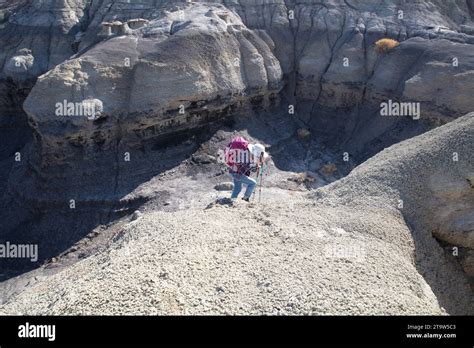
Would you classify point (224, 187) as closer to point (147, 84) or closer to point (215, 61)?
point (147, 84)

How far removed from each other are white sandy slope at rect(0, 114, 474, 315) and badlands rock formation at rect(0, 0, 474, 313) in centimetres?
12

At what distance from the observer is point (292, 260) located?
8.09m

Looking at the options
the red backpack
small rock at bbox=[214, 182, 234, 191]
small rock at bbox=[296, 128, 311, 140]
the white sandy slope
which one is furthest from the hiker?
small rock at bbox=[296, 128, 311, 140]

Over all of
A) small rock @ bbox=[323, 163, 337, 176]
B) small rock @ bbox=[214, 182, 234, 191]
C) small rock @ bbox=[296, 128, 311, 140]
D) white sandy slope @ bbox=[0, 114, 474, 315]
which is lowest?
small rock @ bbox=[214, 182, 234, 191]

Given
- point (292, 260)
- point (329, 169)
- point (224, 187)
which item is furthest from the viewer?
point (329, 169)

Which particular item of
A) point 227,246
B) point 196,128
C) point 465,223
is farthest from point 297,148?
point 227,246

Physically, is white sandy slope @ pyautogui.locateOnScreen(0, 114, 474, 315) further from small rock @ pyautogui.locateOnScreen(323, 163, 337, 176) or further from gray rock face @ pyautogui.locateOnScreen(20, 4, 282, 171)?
gray rock face @ pyautogui.locateOnScreen(20, 4, 282, 171)

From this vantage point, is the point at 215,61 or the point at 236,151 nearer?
the point at 236,151

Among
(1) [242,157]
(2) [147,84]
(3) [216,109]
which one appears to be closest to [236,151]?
(1) [242,157]

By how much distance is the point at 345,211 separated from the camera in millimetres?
10320

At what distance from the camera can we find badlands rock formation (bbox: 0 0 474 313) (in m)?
11.3

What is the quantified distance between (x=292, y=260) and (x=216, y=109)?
13.7 meters

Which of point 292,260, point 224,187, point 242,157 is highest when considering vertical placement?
point 242,157

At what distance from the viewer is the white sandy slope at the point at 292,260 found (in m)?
6.99
